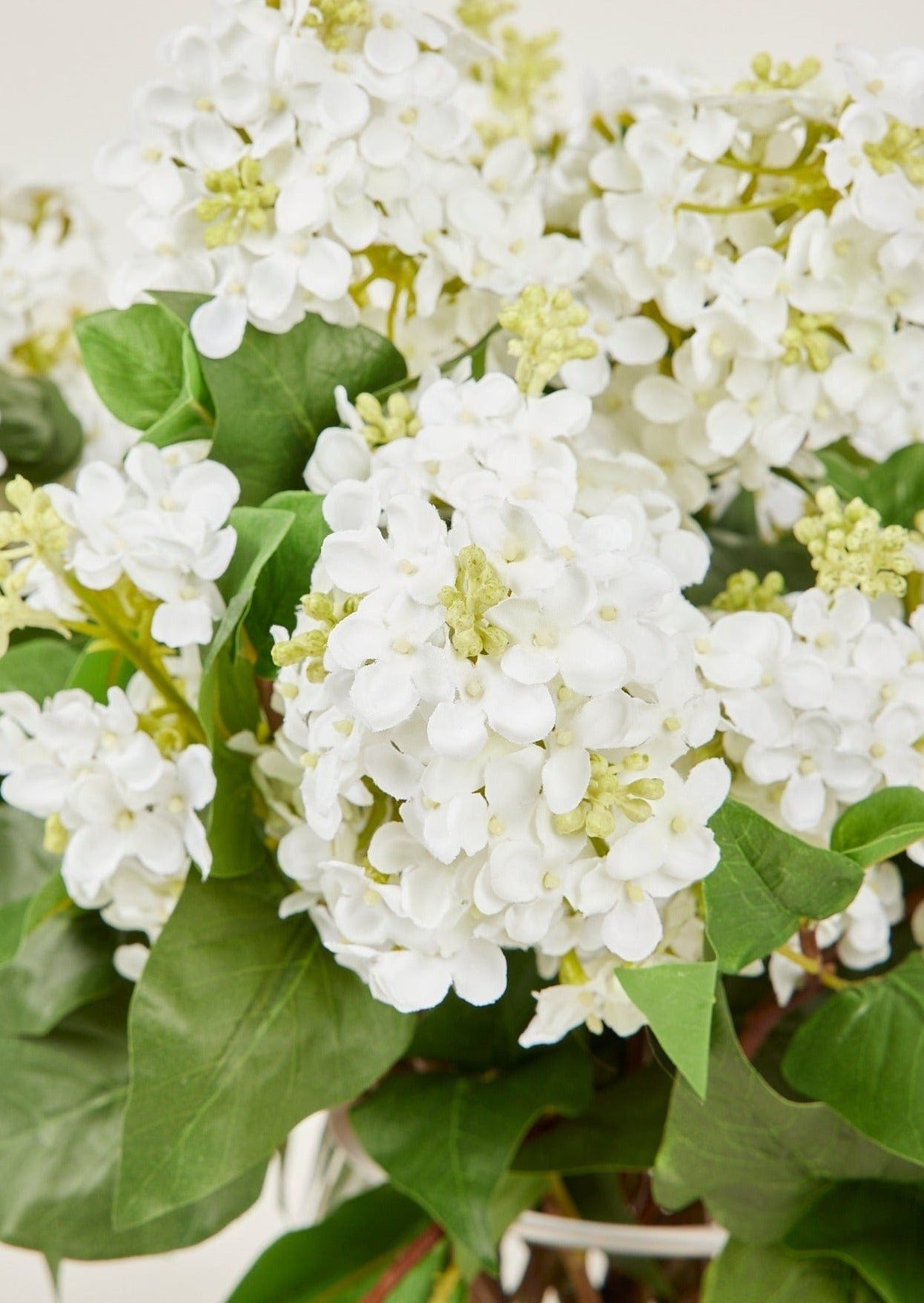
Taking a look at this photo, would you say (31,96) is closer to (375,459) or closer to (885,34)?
(885,34)

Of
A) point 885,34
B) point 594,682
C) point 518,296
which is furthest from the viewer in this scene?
point 885,34

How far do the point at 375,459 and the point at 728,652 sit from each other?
83mm

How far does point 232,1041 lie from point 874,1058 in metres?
0.14

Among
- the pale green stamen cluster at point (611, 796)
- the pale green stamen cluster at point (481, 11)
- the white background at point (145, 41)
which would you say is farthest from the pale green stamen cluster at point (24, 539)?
the white background at point (145, 41)

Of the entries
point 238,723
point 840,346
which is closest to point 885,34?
point 840,346

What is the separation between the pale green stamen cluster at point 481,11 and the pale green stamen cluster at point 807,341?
15 centimetres

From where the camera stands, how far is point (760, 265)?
1.15 ft

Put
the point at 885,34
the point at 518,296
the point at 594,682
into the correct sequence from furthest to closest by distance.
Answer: the point at 885,34
the point at 518,296
the point at 594,682

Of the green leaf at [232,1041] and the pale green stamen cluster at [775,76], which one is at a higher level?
the pale green stamen cluster at [775,76]

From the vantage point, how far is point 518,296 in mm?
357

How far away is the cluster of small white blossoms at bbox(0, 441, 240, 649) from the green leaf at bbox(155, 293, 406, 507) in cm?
2

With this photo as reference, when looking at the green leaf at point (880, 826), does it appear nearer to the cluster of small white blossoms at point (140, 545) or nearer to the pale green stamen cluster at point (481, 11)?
the cluster of small white blossoms at point (140, 545)

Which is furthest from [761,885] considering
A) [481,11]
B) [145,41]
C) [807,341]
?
[145,41]

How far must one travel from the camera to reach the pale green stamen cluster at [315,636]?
272 millimetres
